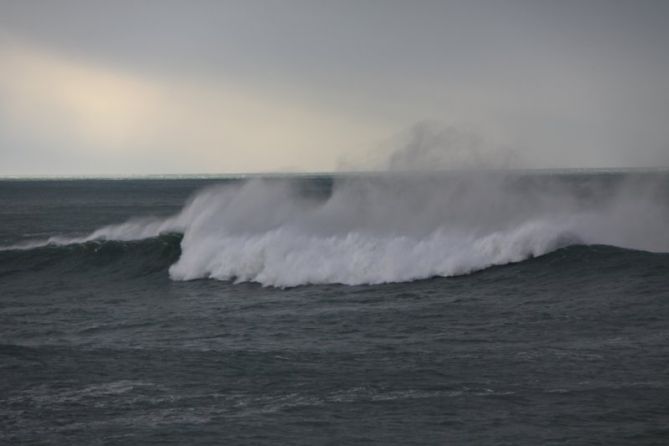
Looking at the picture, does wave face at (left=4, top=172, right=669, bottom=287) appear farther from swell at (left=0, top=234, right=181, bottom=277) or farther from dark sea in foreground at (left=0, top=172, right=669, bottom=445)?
swell at (left=0, top=234, right=181, bottom=277)

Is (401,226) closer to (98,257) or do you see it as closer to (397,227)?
(397,227)

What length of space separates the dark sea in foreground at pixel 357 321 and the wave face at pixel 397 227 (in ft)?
0.35

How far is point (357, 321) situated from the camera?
2194cm

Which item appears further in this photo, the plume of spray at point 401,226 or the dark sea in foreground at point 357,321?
the plume of spray at point 401,226

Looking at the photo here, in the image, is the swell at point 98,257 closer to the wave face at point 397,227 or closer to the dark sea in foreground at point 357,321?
the dark sea in foreground at point 357,321

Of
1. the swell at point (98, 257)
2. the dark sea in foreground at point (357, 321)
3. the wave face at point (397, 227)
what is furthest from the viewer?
the swell at point (98, 257)

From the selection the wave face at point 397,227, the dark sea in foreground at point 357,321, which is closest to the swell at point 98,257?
the dark sea in foreground at point 357,321

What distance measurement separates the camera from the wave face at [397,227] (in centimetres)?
3003

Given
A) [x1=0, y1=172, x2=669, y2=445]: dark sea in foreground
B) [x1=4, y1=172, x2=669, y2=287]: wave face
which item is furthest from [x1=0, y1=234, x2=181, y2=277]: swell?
[x1=4, y1=172, x2=669, y2=287]: wave face

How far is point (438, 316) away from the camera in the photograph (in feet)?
72.4

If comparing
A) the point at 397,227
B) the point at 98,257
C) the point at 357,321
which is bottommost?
the point at 357,321

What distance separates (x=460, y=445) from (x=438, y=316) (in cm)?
982

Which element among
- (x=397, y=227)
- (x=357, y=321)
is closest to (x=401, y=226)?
(x=397, y=227)

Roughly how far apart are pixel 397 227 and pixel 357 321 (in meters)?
13.1
